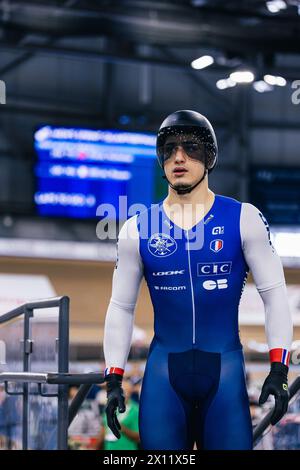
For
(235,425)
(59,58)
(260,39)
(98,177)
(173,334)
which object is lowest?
(235,425)

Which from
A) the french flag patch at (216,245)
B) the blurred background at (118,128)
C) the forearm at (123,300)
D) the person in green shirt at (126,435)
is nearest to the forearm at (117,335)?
the forearm at (123,300)

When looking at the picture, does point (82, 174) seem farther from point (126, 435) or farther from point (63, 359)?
point (63, 359)

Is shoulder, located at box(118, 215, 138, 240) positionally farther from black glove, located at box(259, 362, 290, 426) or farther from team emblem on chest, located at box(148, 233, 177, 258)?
black glove, located at box(259, 362, 290, 426)

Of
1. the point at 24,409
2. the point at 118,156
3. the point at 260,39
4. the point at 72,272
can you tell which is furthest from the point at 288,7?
the point at 24,409

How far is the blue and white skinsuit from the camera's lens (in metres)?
4.30

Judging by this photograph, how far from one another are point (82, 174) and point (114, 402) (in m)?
13.4

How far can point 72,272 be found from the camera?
60.7 ft

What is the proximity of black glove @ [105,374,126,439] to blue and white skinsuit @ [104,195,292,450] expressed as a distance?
8 cm

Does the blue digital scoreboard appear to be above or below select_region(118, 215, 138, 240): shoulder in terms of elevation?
above

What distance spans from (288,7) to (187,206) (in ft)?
42.2

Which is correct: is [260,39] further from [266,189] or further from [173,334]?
[173,334]

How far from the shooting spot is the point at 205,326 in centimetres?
435

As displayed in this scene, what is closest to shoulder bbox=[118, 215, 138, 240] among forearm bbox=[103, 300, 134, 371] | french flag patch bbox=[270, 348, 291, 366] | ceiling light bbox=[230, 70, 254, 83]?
forearm bbox=[103, 300, 134, 371]

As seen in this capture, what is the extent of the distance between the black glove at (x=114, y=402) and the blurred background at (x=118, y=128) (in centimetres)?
836
